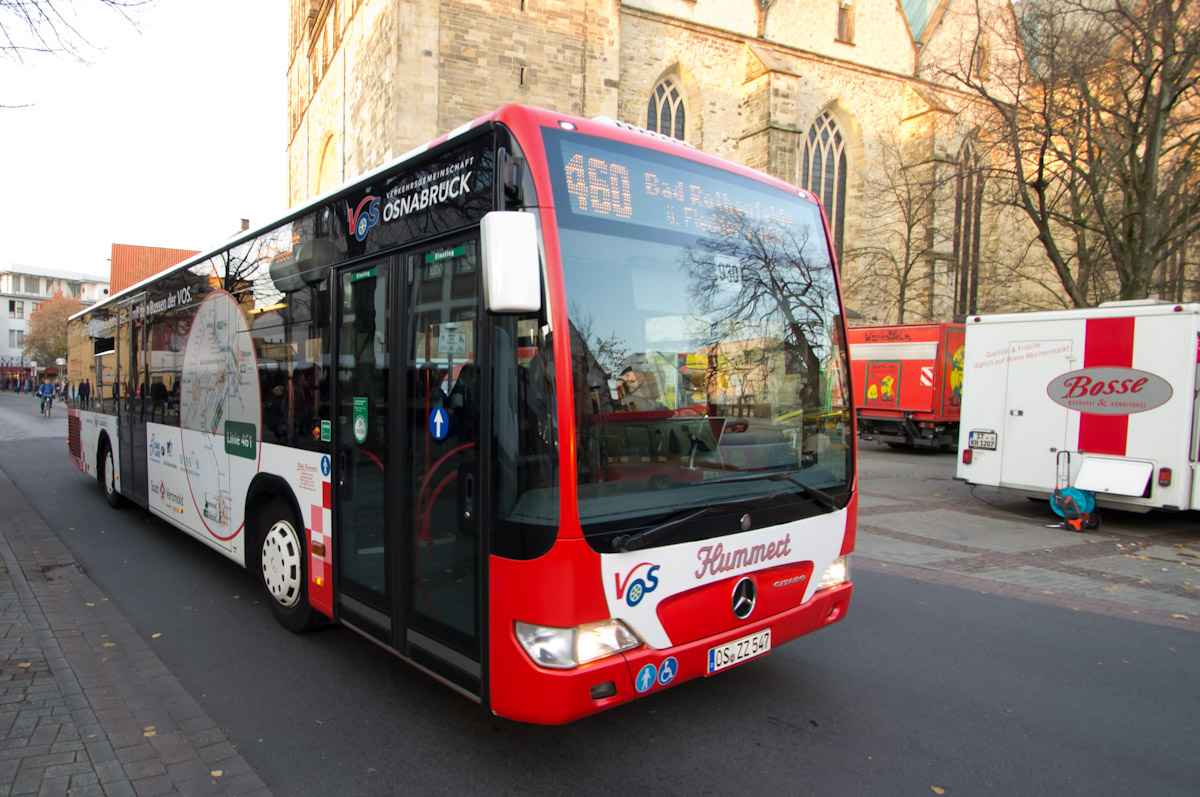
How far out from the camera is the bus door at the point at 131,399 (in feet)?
26.3

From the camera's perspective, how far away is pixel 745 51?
3070 cm

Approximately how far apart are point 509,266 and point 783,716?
9.10ft

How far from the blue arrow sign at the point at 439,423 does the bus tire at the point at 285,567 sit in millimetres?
1806

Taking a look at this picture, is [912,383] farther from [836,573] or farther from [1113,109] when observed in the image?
[836,573]

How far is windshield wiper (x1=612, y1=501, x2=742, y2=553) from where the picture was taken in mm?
2914

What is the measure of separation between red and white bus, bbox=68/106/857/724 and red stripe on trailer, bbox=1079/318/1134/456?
24.3 feet

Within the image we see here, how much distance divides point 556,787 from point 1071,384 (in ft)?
31.2

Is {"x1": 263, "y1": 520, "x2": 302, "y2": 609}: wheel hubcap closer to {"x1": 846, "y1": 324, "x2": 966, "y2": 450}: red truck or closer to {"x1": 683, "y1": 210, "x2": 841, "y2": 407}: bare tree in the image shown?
{"x1": 683, "y1": 210, "x2": 841, "y2": 407}: bare tree

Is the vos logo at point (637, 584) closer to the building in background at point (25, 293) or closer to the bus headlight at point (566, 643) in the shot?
the bus headlight at point (566, 643)

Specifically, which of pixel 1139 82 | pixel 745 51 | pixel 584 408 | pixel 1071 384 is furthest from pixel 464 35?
pixel 584 408

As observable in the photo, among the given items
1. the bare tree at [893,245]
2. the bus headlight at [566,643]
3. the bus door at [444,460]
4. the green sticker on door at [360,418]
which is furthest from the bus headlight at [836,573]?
the bare tree at [893,245]

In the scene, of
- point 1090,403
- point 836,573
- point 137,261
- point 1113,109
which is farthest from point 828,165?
point 137,261

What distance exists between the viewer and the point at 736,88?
30828 millimetres

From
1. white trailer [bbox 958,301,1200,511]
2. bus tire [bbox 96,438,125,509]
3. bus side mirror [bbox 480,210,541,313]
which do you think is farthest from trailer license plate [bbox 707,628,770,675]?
bus tire [bbox 96,438,125,509]
